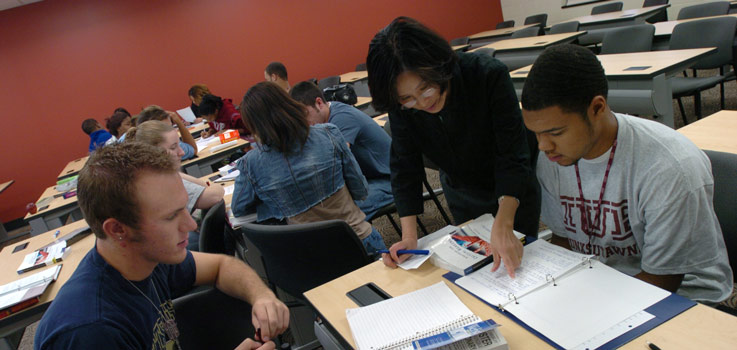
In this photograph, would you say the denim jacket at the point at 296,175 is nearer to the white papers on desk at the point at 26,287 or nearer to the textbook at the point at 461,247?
the textbook at the point at 461,247

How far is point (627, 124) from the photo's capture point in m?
1.10

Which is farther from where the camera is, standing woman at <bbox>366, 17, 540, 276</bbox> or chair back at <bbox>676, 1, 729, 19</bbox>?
chair back at <bbox>676, 1, 729, 19</bbox>

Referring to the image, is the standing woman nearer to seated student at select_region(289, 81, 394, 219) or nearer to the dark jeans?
the dark jeans

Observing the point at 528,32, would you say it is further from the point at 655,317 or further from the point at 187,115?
the point at 655,317

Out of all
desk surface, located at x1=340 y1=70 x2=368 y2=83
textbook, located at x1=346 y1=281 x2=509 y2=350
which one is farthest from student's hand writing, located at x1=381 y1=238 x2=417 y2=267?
desk surface, located at x1=340 y1=70 x2=368 y2=83

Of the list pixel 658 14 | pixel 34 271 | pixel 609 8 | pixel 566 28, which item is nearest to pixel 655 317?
pixel 34 271

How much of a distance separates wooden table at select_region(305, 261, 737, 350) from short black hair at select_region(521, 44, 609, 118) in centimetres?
51

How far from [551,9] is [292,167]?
8.33m

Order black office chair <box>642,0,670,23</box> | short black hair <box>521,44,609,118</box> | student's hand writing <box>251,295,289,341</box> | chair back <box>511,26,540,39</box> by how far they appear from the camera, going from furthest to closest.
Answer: chair back <box>511,26,540,39</box>
black office chair <box>642,0,670,23</box>
student's hand writing <box>251,295,289,341</box>
short black hair <box>521,44,609,118</box>

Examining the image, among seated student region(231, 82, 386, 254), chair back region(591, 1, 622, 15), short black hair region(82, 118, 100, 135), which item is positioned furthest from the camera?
chair back region(591, 1, 622, 15)

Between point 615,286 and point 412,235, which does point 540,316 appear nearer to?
point 615,286

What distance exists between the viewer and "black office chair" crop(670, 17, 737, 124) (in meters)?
3.42

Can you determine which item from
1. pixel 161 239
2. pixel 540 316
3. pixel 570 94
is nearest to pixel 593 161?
pixel 570 94

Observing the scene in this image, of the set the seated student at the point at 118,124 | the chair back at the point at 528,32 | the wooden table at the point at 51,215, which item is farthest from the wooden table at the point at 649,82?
the seated student at the point at 118,124
